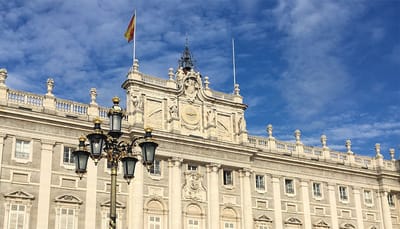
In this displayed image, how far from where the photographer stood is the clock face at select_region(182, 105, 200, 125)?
152 ft

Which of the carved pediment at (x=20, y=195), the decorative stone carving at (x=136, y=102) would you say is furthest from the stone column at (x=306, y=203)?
the carved pediment at (x=20, y=195)

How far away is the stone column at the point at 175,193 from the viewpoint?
4259 cm

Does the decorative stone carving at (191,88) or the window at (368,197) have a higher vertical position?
the decorative stone carving at (191,88)

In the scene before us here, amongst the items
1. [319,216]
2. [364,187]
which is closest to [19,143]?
[319,216]

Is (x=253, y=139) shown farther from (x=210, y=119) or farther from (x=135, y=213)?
(x=135, y=213)

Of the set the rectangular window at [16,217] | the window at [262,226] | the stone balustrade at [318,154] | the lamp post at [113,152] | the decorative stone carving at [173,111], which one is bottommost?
the lamp post at [113,152]

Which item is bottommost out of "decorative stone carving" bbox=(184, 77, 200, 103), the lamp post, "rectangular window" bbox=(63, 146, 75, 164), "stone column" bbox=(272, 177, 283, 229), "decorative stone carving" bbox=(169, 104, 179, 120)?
the lamp post

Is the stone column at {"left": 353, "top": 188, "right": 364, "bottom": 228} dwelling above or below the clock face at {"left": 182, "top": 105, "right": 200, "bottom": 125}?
below

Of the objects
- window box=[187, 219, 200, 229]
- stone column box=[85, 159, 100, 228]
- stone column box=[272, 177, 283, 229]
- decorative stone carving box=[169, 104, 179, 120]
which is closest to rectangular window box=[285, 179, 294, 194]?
stone column box=[272, 177, 283, 229]

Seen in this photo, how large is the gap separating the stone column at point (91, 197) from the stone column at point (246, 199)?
12.7 meters

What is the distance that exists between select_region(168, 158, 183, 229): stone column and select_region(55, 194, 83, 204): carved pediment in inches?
278

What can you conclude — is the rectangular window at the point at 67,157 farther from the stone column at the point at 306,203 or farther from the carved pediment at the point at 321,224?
the carved pediment at the point at 321,224

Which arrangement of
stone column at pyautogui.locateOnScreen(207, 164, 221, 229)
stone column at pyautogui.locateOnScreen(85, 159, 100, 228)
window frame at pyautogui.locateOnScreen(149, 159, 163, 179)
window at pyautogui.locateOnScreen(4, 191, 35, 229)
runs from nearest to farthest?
window at pyautogui.locateOnScreen(4, 191, 35, 229), stone column at pyautogui.locateOnScreen(85, 159, 100, 228), window frame at pyautogui.locateOnScreen(149, 159, 163, 179), stone column at pyautogui.locateOnScreen(207, 164, 221, 229)

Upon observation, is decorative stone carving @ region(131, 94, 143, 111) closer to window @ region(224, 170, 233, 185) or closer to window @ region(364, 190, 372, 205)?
window @ region(224, 170, 233, 185)
